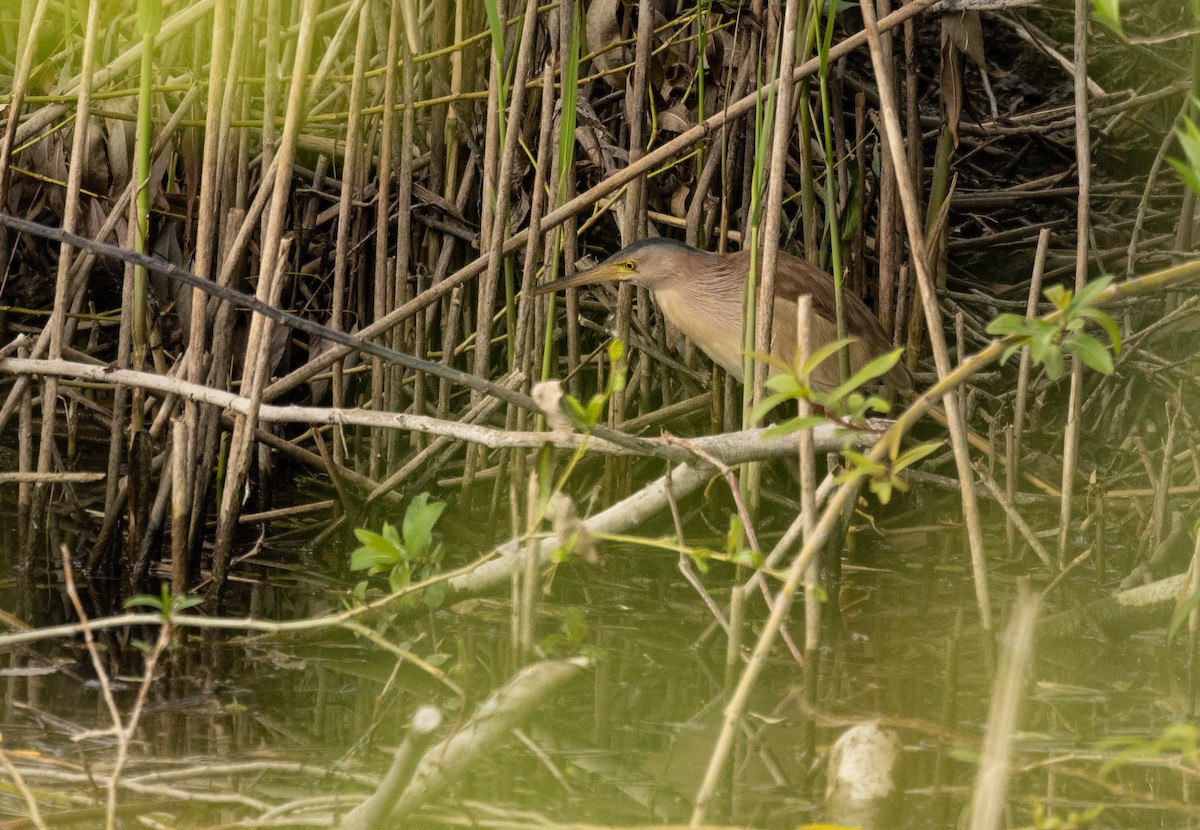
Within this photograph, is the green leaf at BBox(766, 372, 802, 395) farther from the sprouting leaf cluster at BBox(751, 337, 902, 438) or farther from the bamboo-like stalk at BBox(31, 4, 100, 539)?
the bamboo-like stalk at BBox(31, 4, 100, 539)

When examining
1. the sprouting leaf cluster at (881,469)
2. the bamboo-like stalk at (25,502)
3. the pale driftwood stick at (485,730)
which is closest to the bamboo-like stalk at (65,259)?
the bamboo-like stalk at (25,502)

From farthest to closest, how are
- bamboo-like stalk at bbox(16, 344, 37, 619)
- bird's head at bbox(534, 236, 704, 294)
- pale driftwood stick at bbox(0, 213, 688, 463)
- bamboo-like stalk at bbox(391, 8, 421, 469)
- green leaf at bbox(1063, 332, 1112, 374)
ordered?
bird's head at bbox(534, 236, 704, 294)
bamboo-like stalk at bbox(391, 8, 421, 469)
bamboo-like stalk at bbox(16, 344, 37, 619)
pale driftwood stick at bbox(0, 213, 688, 463)
green leaf at bbox(1063, 332, 1112, 374)

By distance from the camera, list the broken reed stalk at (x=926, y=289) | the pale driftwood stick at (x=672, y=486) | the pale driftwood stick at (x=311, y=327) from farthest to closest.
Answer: the pale driftwood stick at (x=672, y=486) → the broken reed stalk at (x=926, y=289) → the pale driftwood stick at (x=311, y=327)

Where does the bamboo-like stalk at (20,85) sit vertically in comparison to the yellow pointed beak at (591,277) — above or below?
above

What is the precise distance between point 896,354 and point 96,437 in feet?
13.4

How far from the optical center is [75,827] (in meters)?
2.07

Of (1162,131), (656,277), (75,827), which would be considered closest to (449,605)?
(656,277)

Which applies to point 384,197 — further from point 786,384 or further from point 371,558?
point 786,384

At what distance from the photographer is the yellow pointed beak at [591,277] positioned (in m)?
3.76

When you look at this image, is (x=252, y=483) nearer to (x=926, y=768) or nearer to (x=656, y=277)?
(x=656, y=277)

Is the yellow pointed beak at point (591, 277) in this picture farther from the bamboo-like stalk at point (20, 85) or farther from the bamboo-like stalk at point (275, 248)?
the bamboo-like stalk at point (20, 85)

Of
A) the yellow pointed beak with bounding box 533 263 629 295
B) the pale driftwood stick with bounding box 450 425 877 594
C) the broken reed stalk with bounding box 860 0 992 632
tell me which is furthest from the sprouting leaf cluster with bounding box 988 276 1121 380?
the yellow pointed beak with bounding box 533 263 629 295

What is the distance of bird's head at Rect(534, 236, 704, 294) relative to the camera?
4.11m

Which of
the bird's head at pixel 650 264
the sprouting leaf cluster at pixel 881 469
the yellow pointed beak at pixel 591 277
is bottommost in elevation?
the sprouting leaf cluster at pixel 881 469
